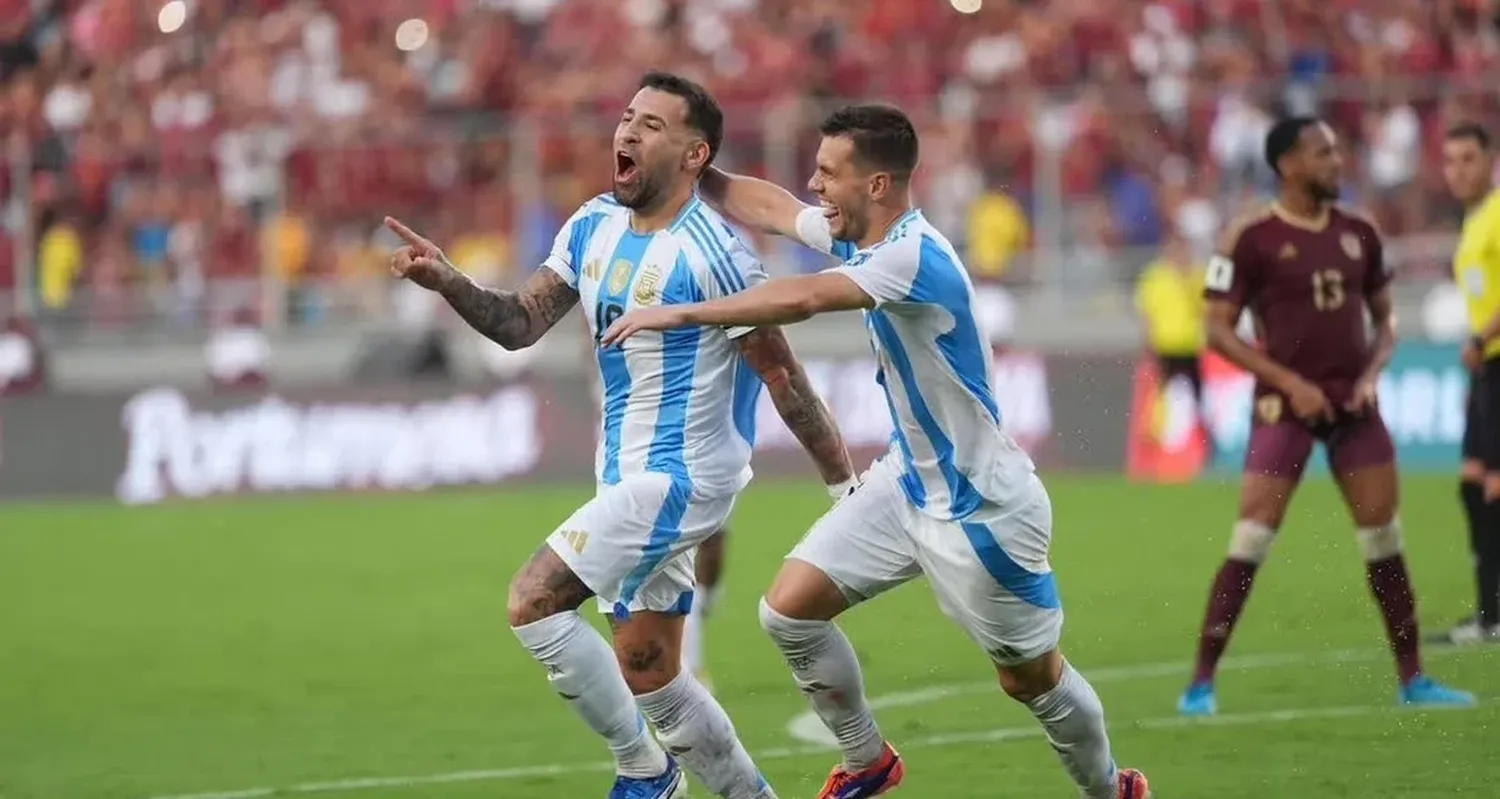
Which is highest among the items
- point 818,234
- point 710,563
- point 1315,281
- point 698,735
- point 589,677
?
point 818,234

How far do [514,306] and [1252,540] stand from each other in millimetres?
3855

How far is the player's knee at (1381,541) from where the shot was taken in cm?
1016

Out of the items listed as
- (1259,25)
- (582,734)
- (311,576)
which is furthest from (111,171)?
(582,734)

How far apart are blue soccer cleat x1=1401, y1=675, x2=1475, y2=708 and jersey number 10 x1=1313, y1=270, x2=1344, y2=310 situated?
1.66 m

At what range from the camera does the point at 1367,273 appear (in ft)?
34.5

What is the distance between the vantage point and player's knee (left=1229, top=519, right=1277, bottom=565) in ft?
33.7

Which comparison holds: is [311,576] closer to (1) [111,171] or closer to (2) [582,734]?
(2) [582,734]

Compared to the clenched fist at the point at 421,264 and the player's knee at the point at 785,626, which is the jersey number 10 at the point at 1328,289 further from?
the clenched fist at the point at 421,264

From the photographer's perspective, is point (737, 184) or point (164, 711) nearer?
point (737, 184)

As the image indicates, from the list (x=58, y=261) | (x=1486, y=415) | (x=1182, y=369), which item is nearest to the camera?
(x=1486, y=415)

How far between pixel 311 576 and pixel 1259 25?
12.0m

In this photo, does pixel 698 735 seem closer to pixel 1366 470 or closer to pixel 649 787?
A: pixel 649 787

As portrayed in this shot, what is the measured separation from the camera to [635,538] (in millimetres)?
7680

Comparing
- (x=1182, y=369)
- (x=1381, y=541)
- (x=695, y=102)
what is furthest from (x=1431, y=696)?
(x=1182, y=369)
